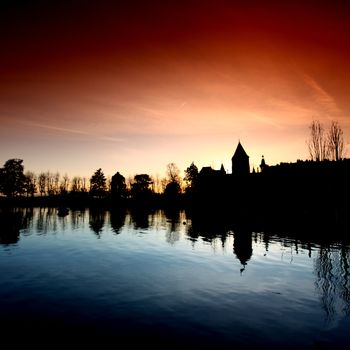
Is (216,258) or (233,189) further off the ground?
(233,189)

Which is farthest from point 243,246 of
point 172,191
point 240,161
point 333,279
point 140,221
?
point 172,191

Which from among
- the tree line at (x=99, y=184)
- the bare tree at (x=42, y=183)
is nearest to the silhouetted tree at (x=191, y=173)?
the tree line at (x=99, y=184)

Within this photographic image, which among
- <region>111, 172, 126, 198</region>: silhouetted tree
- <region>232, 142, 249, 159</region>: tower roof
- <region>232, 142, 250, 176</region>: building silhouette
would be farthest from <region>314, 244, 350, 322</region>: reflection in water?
<region>111, 172, 126, 198</region>: silhouetted tree

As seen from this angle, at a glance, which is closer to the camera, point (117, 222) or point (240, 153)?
point (117, 222)

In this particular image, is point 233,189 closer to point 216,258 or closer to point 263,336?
point 216,258

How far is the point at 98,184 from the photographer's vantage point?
494 ft

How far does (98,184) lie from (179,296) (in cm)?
14049

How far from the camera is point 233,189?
94938mm

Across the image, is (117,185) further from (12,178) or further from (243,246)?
(243,246)

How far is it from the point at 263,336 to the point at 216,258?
14.2m

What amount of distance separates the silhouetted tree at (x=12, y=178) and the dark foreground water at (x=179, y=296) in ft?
364

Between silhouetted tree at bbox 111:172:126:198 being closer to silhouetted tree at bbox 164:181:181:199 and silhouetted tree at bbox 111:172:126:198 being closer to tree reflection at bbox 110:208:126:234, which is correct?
silhouetted tree at bbox 164:181:181:199

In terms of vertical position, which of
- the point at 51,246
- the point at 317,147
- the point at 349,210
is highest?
the point at 317,147

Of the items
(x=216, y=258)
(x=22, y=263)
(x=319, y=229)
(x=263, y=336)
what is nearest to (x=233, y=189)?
(x=319, y=229)
